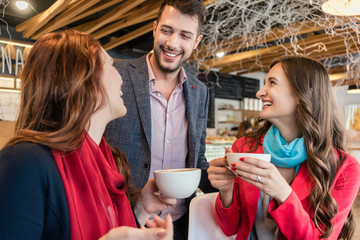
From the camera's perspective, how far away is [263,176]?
108 centimetres

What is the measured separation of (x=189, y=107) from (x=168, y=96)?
5.7 inches

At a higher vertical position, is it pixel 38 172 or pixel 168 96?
pixel 168 96

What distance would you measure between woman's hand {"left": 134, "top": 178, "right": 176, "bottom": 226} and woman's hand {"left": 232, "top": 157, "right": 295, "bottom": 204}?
313 mm

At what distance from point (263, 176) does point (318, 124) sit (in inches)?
24.3

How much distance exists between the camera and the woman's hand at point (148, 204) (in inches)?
47.1

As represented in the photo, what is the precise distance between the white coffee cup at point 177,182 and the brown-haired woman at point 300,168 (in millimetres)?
356

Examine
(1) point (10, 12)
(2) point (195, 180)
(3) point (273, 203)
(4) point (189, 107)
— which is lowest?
(3) point (273, 203)

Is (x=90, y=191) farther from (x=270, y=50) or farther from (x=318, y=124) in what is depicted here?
(x=270, y=50)

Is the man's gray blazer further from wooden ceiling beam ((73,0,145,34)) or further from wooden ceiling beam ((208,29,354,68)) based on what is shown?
wooden ceiling beam ((208,29,354,68))

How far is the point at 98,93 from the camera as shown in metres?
1.00

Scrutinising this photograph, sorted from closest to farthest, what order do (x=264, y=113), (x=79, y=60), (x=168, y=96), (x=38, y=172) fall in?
1. (x=38, y=172)
2. (x=79, y=60)
3. (x=264, y=113)
4. (x=168, y=96)

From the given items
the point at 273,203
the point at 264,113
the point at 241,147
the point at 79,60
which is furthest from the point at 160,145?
the point at 79,60

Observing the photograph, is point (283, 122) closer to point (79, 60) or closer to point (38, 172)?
point (79, 60)

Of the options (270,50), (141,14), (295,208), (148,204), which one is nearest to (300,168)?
(295,208)
